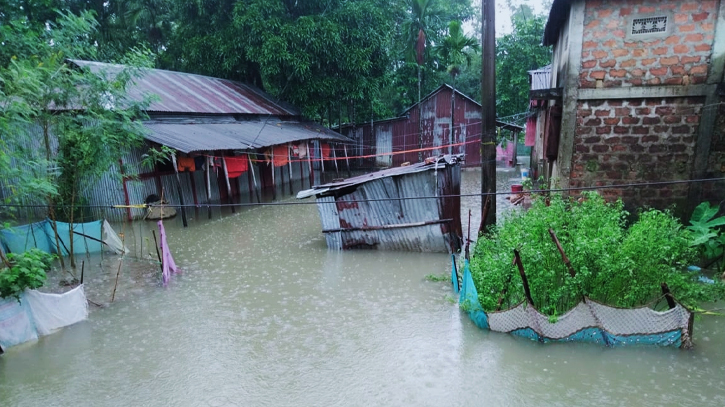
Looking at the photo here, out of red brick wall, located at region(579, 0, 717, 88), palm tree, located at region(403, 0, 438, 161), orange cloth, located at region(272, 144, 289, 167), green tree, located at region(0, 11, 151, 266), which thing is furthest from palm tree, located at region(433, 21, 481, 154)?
green tree, located at region(0, 11, 151, 266)

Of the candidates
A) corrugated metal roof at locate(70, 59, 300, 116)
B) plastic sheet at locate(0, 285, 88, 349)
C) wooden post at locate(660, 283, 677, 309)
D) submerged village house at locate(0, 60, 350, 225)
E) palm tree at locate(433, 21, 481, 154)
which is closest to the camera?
wooden post at locate(660, 283, 677, 309)

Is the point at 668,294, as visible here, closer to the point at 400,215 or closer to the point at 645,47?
the point at 645,47

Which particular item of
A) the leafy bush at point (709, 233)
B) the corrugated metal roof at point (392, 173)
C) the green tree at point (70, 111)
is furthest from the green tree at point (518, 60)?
the green tree at point (70, 111)

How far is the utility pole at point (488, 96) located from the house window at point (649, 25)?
2.43m

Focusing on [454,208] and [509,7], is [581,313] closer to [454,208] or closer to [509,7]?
[454,208]

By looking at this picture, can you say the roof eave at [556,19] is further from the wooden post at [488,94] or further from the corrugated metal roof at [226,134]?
the corrugated metal roof at [226,134]

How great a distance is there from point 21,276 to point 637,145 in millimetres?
10457

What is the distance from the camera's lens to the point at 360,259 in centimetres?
1037

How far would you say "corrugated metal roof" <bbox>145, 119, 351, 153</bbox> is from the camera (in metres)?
12.6

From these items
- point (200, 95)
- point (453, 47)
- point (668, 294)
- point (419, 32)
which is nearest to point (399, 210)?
point (668, 294)

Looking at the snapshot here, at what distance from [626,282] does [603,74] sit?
4299mm

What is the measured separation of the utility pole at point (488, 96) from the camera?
8422 millimetres

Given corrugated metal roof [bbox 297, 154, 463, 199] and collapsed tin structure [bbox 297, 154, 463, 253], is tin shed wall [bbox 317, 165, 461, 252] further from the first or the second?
corrugated metal roof [bbox 297, 154, 463, 199]

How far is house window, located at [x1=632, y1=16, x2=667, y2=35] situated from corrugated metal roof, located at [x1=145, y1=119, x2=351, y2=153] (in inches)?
412
